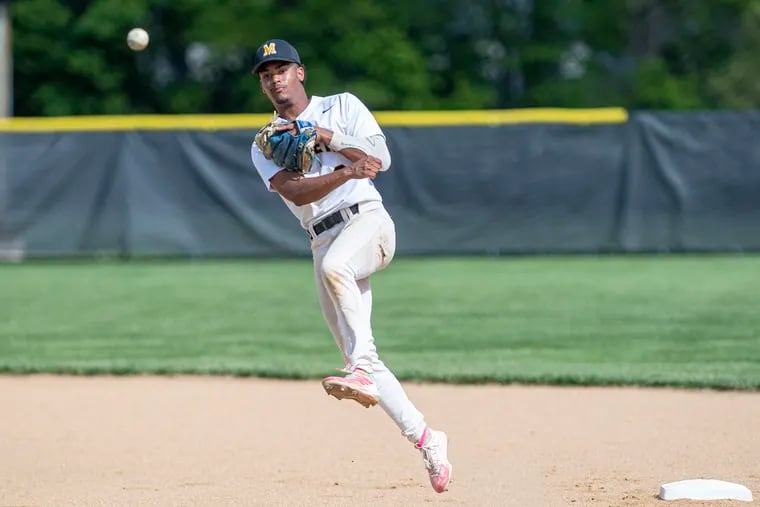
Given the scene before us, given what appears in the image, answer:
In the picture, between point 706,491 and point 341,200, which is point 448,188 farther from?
point 706,491

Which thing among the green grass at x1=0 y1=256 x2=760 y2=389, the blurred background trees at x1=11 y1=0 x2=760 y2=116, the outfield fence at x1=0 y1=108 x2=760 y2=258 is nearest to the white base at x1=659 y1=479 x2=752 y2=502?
the green grass at x1=0 y1=256 x2=760 y2=389

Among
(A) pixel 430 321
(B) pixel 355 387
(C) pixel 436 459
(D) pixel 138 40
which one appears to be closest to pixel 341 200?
(B) pixel 355 387

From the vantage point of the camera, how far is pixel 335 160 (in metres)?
5.31

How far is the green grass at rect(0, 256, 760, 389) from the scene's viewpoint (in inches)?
362

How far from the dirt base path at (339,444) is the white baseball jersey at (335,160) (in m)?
1.22

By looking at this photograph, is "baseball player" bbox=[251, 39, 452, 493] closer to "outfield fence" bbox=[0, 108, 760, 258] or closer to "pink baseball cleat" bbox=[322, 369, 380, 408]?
"pink baseball cleat" bbox=[322, 369, 380, 408]

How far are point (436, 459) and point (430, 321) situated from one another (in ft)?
20.4

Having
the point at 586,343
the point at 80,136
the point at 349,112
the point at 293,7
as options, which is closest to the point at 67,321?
the point at 586,343

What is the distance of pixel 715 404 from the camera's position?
7.79m

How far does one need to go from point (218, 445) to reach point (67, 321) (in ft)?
17.6

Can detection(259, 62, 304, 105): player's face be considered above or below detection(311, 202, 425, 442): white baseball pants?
above

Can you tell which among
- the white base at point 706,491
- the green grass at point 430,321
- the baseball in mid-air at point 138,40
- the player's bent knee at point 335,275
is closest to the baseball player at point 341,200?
the player's bent knee at point 335,275

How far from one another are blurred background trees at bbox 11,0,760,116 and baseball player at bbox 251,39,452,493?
906 inches

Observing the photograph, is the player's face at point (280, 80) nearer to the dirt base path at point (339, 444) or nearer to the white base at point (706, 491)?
the dirt base path at point (339, 444)
